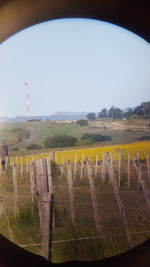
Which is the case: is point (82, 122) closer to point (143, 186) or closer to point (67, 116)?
point (67, 116)

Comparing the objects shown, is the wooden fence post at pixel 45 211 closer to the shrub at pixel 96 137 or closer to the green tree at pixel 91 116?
the green tree at pixel 91 116

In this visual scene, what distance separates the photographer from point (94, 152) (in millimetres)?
6066

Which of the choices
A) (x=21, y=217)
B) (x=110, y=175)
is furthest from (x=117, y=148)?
Result: (x=21, y=217)

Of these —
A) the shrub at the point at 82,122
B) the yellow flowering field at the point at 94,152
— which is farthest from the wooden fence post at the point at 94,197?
the shrub at the point at 82,122

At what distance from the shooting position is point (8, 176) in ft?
19.3

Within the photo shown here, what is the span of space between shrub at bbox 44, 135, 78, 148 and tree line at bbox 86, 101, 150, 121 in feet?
2.24

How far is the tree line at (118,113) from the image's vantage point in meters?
5.58

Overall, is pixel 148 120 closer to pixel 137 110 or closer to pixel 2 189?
pixel 137 110

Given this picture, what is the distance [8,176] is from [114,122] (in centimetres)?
169

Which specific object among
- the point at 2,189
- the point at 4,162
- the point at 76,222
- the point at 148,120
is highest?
the point at 148,120

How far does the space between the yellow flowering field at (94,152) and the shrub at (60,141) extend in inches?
4.2

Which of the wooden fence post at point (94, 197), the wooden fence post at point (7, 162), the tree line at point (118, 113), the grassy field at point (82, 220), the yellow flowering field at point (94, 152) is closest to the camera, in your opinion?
the grassy field at point (82, 220)

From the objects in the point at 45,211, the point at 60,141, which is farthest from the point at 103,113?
the point at 45,211

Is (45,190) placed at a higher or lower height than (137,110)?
lower
